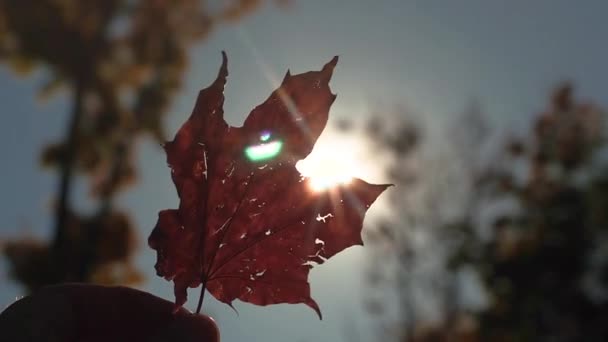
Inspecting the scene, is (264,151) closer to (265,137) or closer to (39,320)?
(265,137)

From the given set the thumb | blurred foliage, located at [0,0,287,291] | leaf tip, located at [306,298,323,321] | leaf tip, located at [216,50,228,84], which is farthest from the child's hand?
blurred foliage, located at [0,0,287,291]

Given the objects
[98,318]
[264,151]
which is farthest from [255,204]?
[98,318]

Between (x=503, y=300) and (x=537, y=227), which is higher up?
(x=537, y=227)

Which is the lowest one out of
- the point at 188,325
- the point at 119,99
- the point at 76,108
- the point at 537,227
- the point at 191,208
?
the point at 188,325

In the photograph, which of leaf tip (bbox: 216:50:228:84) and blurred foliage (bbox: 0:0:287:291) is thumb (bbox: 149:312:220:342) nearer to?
leaf tip (bbox: 216:50:228:84)

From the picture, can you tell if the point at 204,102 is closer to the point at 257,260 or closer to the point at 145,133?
the point at 257,260

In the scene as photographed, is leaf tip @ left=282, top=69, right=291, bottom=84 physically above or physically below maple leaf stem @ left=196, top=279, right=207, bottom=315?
above

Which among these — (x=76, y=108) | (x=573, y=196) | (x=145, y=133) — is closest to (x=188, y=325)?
(x=76, y=108)
